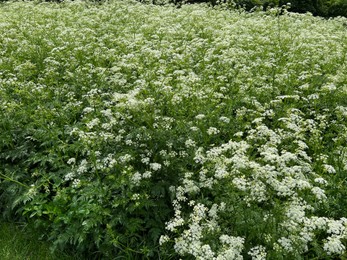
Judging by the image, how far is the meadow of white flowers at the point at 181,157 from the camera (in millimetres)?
3406

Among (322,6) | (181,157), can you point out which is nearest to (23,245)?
(181,157)

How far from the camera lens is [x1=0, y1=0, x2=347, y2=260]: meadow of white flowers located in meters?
3.41

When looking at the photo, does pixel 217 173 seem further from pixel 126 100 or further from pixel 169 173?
pixel 126 100

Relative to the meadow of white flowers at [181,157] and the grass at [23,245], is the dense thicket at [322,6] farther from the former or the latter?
the grass at [23,245]

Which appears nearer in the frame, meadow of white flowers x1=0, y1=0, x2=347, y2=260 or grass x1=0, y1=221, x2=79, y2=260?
meadow of white flowers x1=0, y1=0, x2=347, y2=260

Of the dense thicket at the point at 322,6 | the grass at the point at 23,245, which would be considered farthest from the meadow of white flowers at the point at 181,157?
the dense thicket at the point at 322,6

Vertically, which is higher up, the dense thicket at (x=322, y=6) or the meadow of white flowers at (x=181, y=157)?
the meadow of white flowers at (x=181, y=157)

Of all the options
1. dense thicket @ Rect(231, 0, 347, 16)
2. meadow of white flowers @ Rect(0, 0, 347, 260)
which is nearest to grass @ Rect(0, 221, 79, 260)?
meadow of white flowers @ Rect(0, 0, 347, 260)

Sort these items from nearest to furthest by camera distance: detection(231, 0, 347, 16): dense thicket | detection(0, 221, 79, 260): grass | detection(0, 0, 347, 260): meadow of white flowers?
detection(0, 0, 347, 260): meadow of white flowers, detection(0, 221, 79, 260): grass, detection(231, 0, 347, 16): dense thicket

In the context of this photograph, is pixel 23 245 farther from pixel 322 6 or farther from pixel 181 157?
pixel 322 6

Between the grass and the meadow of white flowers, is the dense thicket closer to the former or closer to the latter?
the meadow of white flowers

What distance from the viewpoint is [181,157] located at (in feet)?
14.4

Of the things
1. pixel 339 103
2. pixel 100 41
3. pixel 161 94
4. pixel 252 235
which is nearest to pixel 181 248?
pixel 252 235

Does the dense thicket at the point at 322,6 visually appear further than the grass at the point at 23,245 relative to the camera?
Yes
